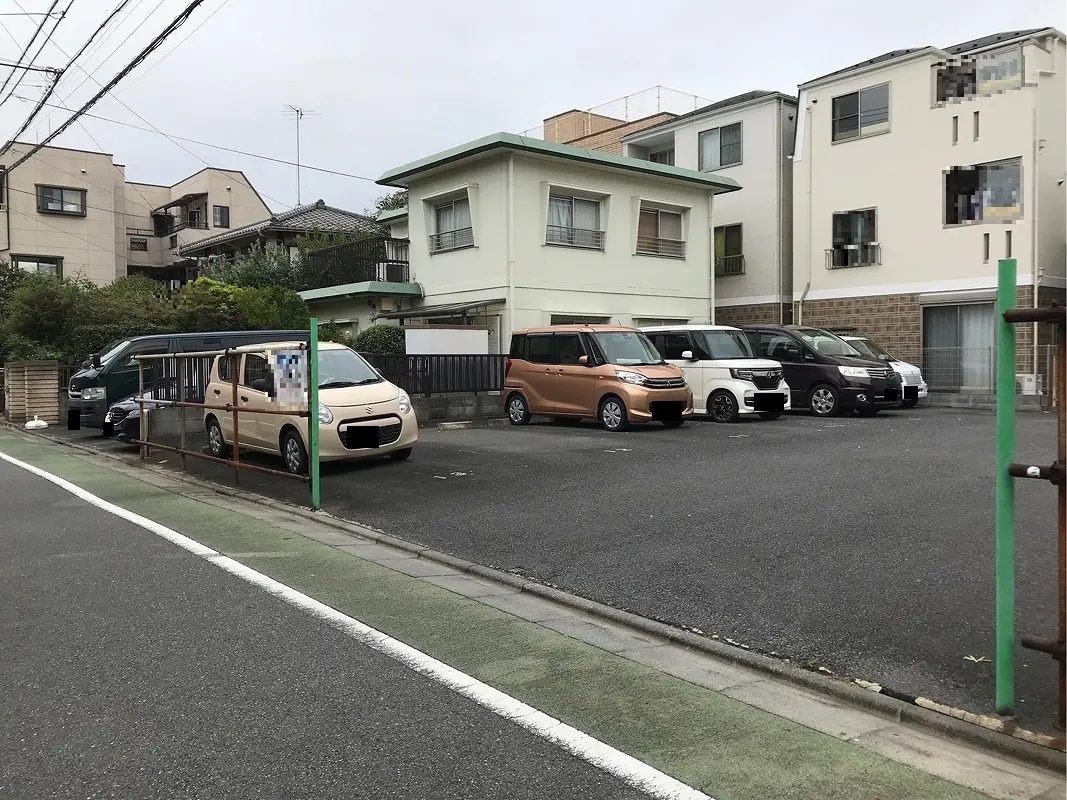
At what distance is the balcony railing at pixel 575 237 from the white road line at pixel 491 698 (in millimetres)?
14163

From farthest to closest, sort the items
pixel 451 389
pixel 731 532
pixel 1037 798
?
pixel 451 389
pixel 731 532
pixel 1037 798

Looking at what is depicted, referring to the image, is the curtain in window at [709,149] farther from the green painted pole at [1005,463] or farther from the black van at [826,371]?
the green painted pole at [1005,463]

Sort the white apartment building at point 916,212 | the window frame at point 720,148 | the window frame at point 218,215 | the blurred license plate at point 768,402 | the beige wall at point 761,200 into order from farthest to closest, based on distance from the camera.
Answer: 1. the window frame at point 218,215
2. the window frame at point 720,148
3. the beige wall at point 761,200
4. the white apartment building at point 916,212
5. the blurred license plate at point 768,402

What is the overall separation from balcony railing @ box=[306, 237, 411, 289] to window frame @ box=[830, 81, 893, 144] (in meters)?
12.2

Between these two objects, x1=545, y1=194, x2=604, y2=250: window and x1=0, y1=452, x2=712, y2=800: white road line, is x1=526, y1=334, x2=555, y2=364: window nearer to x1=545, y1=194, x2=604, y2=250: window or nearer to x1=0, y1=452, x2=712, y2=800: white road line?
x1=545, y1=194, x2=604, y2=250: window

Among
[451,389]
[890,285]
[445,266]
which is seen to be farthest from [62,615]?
[890,285]

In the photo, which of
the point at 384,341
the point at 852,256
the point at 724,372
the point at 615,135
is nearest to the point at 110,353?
the point at 384,341

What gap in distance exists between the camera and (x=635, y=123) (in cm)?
3075

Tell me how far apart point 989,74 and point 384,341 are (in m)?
14.8

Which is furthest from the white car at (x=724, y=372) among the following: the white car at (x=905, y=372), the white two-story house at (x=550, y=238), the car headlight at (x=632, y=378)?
the white two-story house at (x=550, y=238)

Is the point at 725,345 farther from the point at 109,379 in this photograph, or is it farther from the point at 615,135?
the point at 615,135

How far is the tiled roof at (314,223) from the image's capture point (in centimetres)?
3319

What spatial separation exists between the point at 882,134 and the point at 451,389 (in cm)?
1340

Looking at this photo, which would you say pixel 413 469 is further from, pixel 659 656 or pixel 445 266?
pixel 445 266
